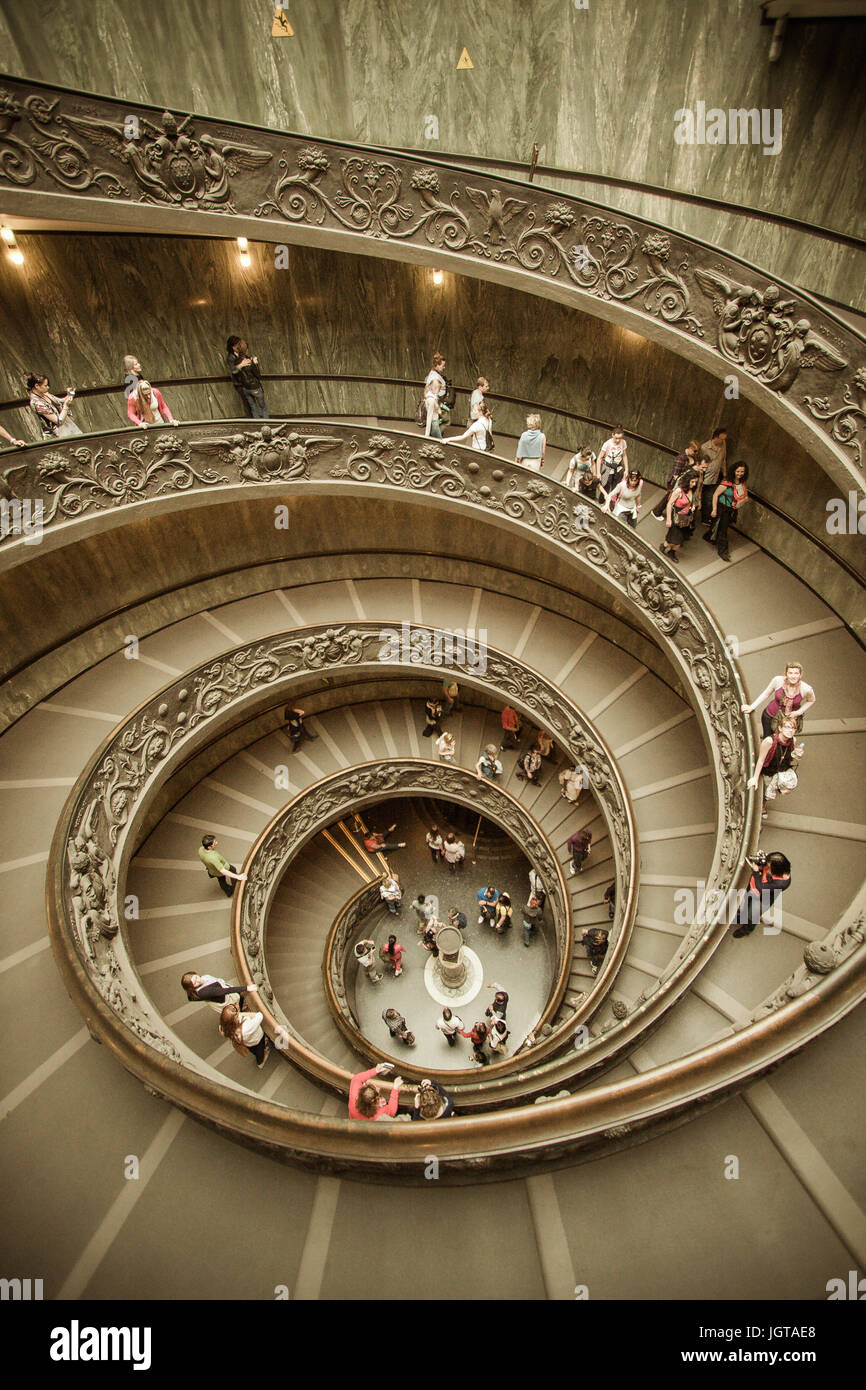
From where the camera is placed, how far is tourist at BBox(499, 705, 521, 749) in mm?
14000

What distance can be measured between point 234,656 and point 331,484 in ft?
11.1

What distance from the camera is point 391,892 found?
14414 mm

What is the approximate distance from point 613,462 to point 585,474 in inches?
20.2

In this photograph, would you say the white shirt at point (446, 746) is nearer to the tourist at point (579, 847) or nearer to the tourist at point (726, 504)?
the tourist at point (579, 847)

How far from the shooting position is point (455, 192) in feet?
28.6

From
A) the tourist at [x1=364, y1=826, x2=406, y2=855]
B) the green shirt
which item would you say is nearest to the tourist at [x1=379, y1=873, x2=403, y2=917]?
the tourist at [x1=364, y1=826, x2=406, y2=855]

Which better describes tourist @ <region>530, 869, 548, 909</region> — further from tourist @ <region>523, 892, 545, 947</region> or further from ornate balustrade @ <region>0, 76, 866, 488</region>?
ornate balustrade @ <region>0, 76, 866, 488</region>

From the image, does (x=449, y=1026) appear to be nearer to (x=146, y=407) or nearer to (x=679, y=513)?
(x=679, y=513)

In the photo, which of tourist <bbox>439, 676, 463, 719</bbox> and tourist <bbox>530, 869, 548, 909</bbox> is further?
tourist <bbox>439, 676, 463, 719</bbox>

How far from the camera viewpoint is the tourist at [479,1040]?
11648mm

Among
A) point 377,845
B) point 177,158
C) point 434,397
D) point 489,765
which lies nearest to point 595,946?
point 489,765

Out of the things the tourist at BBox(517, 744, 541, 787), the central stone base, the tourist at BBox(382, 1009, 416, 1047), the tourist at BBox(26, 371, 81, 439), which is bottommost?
the tourist at BBox(382, 1009, 416, 1047)

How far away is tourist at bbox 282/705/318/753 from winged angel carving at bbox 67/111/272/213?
852 cm

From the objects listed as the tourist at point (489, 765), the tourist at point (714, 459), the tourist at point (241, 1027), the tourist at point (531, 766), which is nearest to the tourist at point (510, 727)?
the tourist at point (531, 766)
